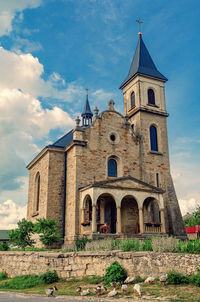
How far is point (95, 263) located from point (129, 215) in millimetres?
12324

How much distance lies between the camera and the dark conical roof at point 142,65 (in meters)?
31.9

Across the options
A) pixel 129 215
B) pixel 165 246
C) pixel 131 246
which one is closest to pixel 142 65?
pixel 129 215

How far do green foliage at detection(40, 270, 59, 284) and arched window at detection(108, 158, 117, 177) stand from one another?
1336cm

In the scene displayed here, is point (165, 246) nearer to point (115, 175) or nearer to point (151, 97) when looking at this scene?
point (115, 175)

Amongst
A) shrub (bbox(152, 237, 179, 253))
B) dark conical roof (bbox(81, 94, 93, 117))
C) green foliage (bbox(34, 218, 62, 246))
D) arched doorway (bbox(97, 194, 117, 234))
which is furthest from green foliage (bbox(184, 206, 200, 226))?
shrub (bbox(152, 237, 179, 253))

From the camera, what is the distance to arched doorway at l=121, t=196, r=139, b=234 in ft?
80.9

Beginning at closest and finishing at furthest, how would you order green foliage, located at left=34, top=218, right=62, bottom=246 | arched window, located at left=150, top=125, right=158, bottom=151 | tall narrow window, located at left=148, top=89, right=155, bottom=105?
1. green foliage, located at left=34, top=218, right=62, bottom=246
2. arched window, located at left=150, top=125, right=158, bottom=151
3. tall narrow window, located at left=148, top=89, right=155, bottom=105

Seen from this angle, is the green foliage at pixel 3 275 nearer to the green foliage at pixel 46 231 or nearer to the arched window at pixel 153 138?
the green foliage at pixel 46 231

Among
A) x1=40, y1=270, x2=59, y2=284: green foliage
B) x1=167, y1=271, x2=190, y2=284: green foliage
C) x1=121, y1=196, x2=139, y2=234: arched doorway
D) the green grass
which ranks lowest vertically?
the green grass

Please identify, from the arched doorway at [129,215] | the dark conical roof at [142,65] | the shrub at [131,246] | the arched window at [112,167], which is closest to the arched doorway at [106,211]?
the arched doorway at [129,215]

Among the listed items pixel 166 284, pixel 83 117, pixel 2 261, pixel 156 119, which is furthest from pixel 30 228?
pixel 83 117

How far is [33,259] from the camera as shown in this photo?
50.9ft

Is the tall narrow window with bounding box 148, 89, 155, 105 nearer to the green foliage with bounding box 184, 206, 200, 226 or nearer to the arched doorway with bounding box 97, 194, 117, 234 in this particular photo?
Result: the arched doorway with bounding box 97, 194, 117, 234

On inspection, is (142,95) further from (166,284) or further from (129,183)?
(166,284)
